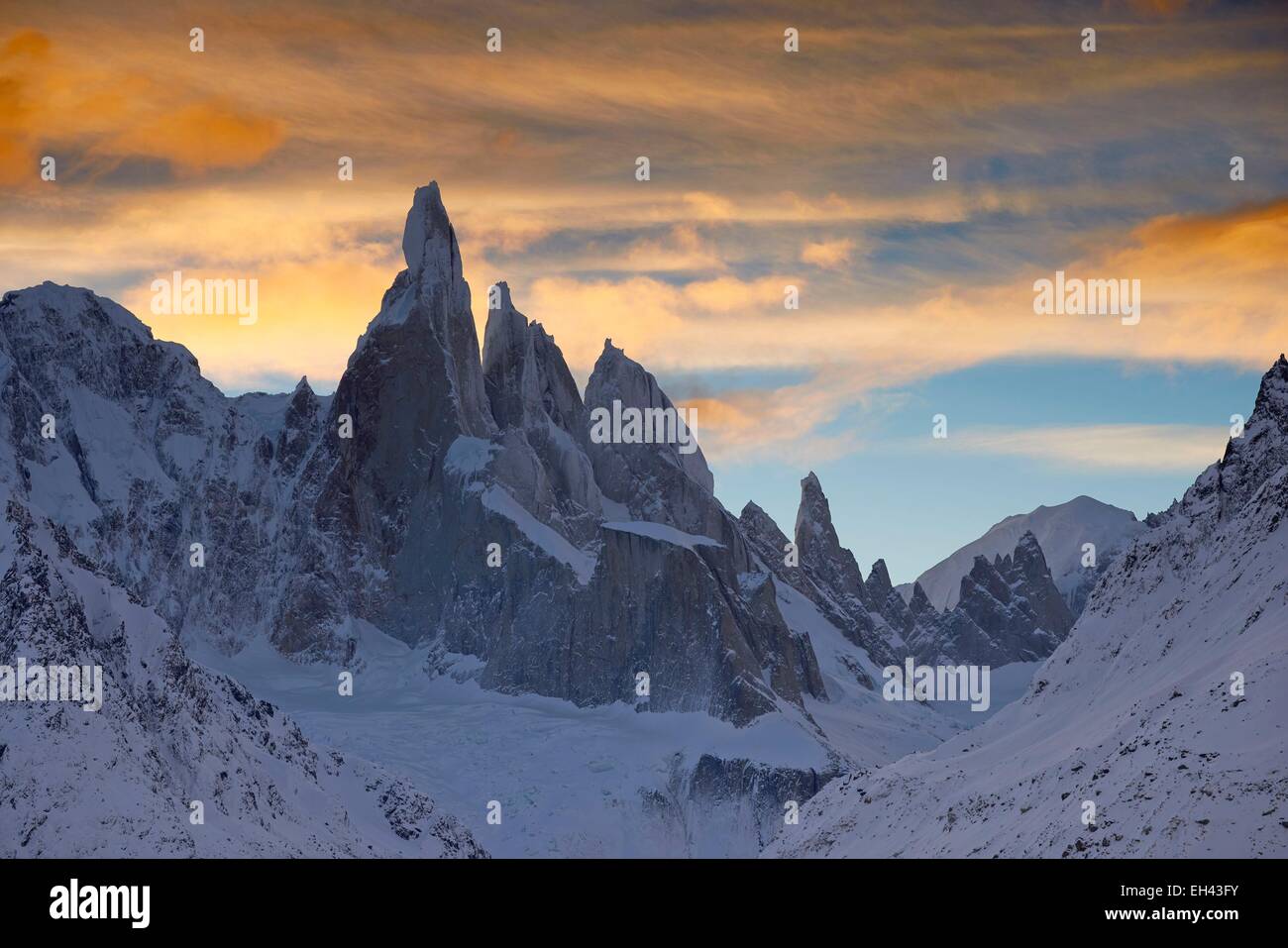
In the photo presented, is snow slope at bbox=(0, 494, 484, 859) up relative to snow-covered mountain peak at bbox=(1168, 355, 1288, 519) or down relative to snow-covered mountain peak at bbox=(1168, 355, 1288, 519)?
down

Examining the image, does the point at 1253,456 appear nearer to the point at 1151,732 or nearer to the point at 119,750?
the point at 1151,732

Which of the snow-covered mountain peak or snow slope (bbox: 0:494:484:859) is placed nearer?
snow slope (bbox: 0:494:484:859)

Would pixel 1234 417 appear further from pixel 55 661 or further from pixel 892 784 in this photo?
pixel 55 661

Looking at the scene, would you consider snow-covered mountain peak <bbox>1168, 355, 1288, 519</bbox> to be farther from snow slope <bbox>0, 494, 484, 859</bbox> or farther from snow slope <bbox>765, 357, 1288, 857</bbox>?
snow slope <bbox>0, 494, 484, 859</bbox>

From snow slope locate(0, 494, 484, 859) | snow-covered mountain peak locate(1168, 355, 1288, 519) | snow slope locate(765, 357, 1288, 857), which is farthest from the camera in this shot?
snow-covered mountain peak locate(1168, 355, 1288, 519)

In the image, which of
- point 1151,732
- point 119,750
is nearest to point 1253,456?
point 1151,732

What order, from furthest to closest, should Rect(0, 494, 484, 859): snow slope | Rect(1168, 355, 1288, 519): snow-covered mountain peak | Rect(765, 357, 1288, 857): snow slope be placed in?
Rect(1168, 355, 1288, 519): snow-covered mountain peak
Rect(0, 494, 484, 859): snow slope
Rect(765, 357, 1288, 857): snow slope

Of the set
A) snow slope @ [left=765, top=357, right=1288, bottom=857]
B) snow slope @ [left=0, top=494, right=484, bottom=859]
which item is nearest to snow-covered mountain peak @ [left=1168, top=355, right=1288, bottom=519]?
snow slope @ [left=765, top=357, right=1288, bottom=857]

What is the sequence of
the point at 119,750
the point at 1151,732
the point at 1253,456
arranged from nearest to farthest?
the point at 1151,732
the point at 1253,456
the point at 119,750

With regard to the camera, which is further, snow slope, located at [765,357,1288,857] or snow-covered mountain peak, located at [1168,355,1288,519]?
snow-covered mountain peak, located at [1168,355,1288,519]

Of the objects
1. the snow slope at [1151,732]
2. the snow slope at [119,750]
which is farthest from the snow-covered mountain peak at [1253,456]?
the snow slope at [119,750]

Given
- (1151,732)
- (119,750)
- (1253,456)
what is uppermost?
(1253,456)
